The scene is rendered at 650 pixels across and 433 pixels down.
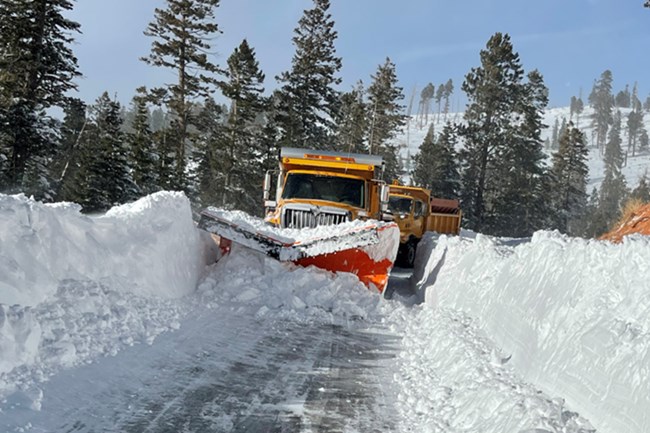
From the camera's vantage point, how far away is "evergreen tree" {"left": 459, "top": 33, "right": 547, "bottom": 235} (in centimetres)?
3844

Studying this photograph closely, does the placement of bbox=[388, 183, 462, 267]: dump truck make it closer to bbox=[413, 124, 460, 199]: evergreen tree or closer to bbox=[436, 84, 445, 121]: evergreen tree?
bbox=[413, 124, 460, 199]: evergreen tree

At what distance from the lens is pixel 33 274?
4938 millimetres

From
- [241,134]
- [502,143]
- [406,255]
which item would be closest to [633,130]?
[502,143]

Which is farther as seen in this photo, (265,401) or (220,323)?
(220,323)

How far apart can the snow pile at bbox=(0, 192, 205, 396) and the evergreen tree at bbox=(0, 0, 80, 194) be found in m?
14.0

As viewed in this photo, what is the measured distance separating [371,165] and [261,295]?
17.1 ft

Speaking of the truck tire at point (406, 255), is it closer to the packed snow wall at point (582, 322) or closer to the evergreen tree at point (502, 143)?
the packed snow wall at point (582, 322)

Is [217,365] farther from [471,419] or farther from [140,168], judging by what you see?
[140,168]

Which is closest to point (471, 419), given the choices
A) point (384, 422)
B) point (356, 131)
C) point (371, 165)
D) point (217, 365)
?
point (384, 422)

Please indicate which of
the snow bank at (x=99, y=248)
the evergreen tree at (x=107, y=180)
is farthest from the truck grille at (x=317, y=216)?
Result: the evergreen tree at (x=107, y=180)

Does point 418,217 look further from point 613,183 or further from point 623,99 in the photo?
point 623,99

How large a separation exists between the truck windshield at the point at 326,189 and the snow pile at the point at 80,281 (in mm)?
4097

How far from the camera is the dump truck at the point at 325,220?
28.7ft

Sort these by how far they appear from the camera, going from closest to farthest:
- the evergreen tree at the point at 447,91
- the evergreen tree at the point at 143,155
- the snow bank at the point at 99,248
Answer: the snow bank at the point at 99,248
the evergreen tree at the point at 143,155
the evergreen tree at the point at 447,91
